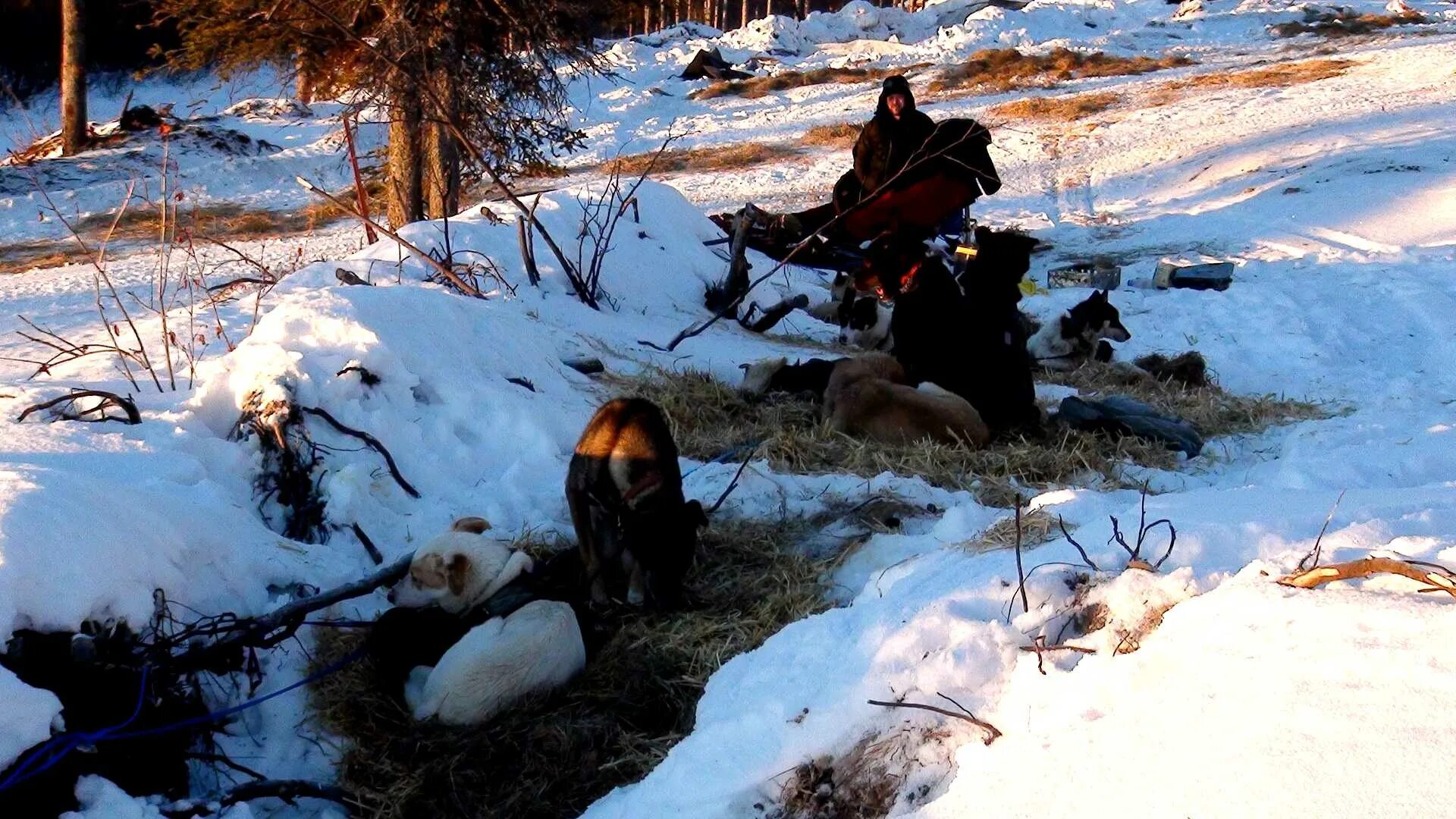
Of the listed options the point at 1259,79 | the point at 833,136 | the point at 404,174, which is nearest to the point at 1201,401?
the point at 404,174

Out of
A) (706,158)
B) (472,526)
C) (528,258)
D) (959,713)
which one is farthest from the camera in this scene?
(706,158)

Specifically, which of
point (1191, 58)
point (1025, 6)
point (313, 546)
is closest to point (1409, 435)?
point (313, 546)

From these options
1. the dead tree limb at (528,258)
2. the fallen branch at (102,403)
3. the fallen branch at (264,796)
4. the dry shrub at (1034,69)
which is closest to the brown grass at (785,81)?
the dry shrub at (1034,69)

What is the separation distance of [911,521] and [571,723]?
207 centimetres

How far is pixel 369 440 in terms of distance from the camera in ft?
17.5

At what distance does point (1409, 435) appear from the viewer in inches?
254

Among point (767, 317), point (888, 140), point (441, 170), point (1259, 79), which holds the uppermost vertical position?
point (1259, 79)

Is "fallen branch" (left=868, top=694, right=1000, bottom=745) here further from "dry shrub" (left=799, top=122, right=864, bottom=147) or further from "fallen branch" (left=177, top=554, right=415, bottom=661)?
"dry shrub" (left=799, top=122, right=864, bottom=147)

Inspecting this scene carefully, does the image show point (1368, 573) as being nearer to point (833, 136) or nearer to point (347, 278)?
point (347, 278)

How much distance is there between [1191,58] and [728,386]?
27.5m

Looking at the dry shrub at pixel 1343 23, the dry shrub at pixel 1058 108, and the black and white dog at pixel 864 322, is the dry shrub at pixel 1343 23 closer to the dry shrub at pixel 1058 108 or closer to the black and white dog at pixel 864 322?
the dry shrub at pixel 1058 108

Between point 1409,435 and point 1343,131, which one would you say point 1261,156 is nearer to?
point 1343,131

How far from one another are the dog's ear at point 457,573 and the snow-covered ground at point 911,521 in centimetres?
49

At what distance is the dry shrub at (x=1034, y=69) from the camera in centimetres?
2736
